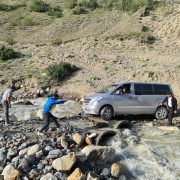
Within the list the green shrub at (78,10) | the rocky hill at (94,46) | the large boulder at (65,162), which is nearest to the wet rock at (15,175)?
the large boulder at (65,162)

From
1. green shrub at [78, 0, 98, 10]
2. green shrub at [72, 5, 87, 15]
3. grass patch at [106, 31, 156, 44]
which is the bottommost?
grass patch at [106, 31, 156, 44]

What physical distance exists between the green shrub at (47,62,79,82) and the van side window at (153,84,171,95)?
33.4ft

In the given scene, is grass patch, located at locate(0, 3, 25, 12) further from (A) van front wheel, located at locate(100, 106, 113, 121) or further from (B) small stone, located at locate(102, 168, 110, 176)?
(B) small stone, located at locate(102, 168, 110, 176)

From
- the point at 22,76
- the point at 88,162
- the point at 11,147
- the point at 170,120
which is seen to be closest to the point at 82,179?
the point at 88,162

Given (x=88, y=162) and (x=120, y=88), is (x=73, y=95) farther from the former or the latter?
(x=88, y=162)

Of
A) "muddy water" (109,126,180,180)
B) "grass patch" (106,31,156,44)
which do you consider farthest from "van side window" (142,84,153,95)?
"grass patch" (106,31,156,44)

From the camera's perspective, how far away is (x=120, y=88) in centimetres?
2267

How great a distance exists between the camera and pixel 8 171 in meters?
14.4

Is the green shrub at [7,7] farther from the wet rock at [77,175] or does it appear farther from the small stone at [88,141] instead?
the wet rock at [77,175]

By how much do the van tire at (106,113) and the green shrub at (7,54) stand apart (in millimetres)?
16877

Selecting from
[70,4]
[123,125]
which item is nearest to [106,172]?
[123,125]

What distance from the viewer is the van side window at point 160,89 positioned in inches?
934

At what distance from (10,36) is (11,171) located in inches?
1229

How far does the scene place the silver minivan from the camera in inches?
865
